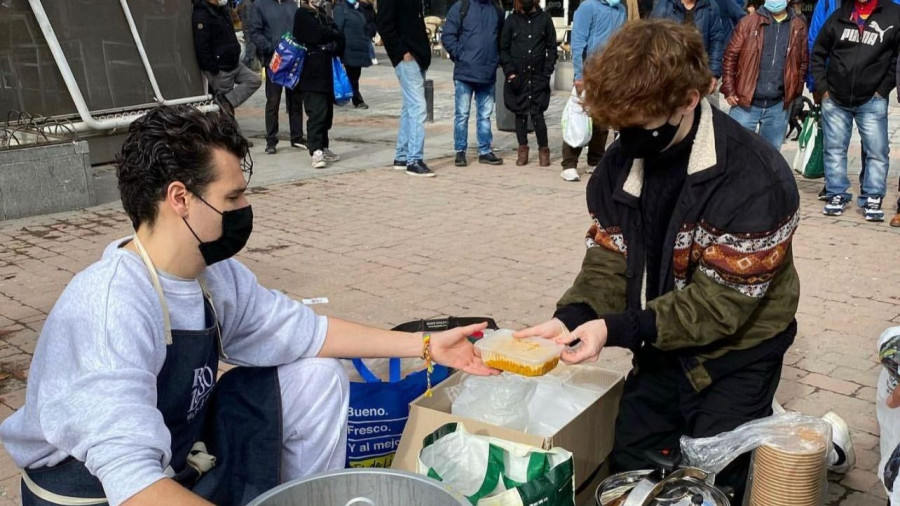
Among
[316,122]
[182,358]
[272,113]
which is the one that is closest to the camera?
[182,358]

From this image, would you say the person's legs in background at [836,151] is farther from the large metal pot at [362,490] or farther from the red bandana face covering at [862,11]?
the large metal pot at [362,490]

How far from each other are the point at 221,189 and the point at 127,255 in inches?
11.3

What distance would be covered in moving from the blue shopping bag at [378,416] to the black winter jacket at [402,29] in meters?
6.05

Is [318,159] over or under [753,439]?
under

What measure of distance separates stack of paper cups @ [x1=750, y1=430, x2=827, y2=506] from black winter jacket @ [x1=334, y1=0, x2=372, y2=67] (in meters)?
11.2

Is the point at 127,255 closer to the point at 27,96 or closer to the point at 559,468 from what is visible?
the point at 559,468

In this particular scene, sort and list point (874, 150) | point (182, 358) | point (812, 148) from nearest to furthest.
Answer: point (182, 358)
point (874, 150)
point (812, 148)

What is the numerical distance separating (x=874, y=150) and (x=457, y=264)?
347 centimetres

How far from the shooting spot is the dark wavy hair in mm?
2172

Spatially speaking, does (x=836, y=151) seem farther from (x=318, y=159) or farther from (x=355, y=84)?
(x=355, y=84)

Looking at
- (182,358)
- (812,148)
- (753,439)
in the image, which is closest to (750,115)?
(812,148)

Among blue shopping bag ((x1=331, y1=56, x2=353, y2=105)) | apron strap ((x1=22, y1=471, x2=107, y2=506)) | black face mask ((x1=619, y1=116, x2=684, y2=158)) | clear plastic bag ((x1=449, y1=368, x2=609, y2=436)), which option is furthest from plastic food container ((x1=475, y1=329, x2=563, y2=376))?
blue shopping bag ((x1=331, y1=56, x2=353, y2=105))

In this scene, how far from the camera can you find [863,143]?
688 cm

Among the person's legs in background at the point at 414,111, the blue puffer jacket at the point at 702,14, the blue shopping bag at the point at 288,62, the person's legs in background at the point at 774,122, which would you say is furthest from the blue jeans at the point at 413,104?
the person's legs in background at the point at 774,122
